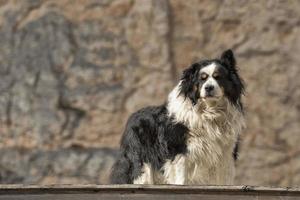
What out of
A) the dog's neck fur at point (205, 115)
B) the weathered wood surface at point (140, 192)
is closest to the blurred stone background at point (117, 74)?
the dog's neck fur at point (205, 115)

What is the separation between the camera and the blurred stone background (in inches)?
531

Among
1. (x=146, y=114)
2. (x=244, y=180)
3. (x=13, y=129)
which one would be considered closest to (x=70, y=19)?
(x=13, y=129)

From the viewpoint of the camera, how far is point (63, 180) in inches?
529

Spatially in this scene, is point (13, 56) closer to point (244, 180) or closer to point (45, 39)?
point (45, 39)

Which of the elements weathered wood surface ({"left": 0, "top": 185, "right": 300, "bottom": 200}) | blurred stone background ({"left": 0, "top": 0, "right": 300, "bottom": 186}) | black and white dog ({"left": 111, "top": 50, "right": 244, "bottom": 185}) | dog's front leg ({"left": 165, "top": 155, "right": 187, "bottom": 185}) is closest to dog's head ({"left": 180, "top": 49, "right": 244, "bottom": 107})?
black and white dog ({"left": 111, "top": 50, "right": 244, "bottom": 185})

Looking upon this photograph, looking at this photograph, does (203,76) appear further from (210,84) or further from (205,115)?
(205,115)

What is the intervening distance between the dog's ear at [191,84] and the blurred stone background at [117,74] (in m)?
3.38

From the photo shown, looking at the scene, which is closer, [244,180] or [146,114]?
[146,114]

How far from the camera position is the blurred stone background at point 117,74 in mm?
13492

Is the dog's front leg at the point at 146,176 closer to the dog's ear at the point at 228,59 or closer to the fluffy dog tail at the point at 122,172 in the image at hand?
the fluffy dog tail at the point at 122,172

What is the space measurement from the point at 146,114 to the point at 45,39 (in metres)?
4.16

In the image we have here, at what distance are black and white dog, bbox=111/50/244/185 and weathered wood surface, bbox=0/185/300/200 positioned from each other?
2.00 m

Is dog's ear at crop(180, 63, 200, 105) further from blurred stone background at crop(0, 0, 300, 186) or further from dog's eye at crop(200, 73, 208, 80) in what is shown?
blurred stone background at crop(0, 0, 300, 186)

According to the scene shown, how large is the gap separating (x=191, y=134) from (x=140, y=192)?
221 centimetres
